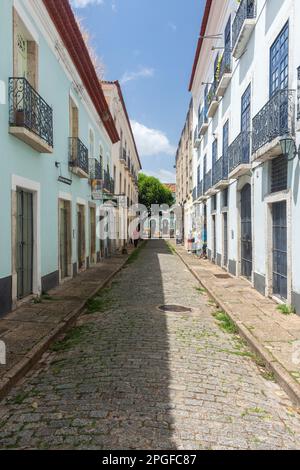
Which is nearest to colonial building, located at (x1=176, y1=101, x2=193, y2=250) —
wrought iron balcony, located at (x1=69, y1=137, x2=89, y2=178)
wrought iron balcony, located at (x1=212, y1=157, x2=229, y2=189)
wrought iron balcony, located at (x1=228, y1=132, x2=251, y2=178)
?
wrought iron balcony, located at (x1=212, y1=157, x2=229, y2=189)

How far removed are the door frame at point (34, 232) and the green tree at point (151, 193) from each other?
42.7 meters

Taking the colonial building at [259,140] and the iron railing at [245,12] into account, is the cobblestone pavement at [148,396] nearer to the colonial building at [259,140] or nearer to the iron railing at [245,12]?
the colonial building at [259,140]

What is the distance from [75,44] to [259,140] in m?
5.81

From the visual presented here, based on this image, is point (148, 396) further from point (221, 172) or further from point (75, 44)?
point (221, 172)

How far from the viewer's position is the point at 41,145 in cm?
761

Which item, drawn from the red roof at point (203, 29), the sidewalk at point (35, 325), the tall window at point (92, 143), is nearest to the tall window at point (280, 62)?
the sidewalk at point (35, 325)

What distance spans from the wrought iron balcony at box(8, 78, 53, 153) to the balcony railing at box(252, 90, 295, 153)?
4.48 meters

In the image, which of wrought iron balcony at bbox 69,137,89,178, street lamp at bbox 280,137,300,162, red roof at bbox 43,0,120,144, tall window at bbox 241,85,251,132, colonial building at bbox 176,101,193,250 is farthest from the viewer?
colonial building at bbox 176,101,193,250

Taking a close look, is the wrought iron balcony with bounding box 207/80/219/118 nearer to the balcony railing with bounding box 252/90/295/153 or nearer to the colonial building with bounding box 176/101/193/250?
the balcony railing with bounding box 252/90/295/153

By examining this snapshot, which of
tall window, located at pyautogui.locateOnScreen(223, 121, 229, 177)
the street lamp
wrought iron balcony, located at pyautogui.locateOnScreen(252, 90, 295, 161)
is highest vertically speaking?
tall window, located at pyautogui.locateOnScreen(223, 121, 229, 177)

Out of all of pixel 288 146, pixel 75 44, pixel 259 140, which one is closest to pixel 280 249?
pixel 288 146

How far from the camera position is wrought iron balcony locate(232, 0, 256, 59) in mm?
9445

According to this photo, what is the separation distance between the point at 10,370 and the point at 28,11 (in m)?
6.67
